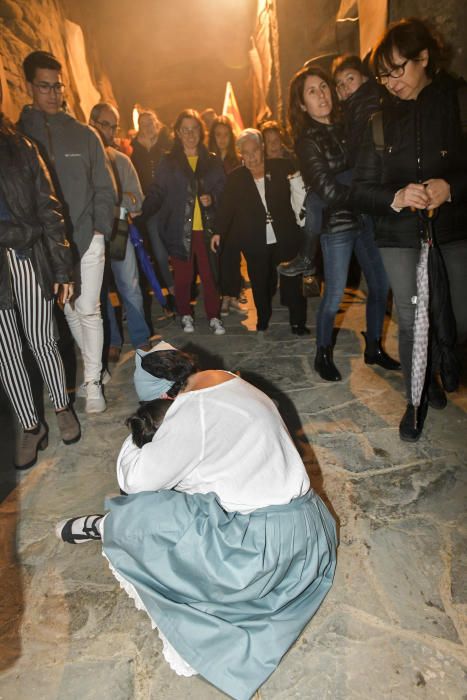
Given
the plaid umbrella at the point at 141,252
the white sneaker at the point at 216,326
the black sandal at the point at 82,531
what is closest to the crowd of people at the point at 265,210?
the plaid umbrella at the point at 141,252

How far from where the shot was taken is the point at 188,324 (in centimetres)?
580

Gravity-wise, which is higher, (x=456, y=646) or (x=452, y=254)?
(x=452, y=254)

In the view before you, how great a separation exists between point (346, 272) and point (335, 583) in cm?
248

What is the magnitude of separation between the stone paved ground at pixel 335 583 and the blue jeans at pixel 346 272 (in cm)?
67

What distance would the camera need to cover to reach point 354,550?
2.40m

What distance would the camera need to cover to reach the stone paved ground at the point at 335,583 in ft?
6.06

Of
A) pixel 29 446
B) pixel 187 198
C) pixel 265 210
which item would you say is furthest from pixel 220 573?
pixel 187 198

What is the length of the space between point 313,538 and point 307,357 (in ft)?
9.50

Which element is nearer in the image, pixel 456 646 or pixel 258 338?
pixel 456 646

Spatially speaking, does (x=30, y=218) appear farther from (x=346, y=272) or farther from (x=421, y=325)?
(x=421, y=325)

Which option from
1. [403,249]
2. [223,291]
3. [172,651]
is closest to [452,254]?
[403,249]

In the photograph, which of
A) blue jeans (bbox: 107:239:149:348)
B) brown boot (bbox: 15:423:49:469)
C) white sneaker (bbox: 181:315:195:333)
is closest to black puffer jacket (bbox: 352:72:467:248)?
blue jeans (bbox: 107:239:149:348)

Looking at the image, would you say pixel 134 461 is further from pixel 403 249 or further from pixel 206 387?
pixel 403 249

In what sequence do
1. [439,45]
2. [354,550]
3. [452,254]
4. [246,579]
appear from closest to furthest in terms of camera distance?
[246,579] < [354,550] < [439,45] < [452,254]
